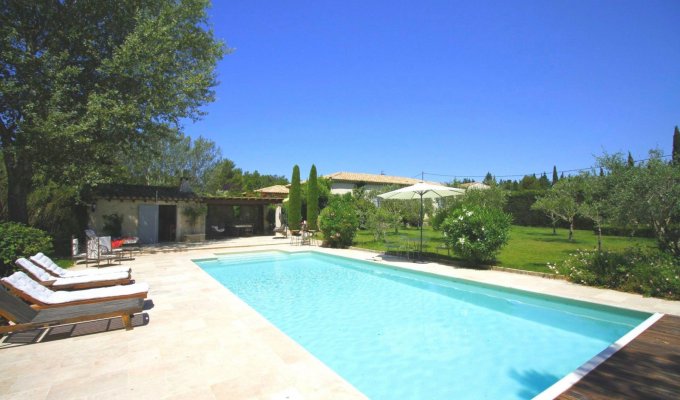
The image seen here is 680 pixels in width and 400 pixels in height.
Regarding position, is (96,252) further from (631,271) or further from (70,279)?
(631,271)

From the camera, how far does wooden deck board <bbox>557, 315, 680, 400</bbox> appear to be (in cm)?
347

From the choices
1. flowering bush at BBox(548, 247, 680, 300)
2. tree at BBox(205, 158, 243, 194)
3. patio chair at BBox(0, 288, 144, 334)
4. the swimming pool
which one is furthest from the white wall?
flowering bush at BBox(548, 247, 680, 300)

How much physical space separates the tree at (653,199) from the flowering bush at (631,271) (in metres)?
0.60

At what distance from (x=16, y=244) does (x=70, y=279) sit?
263 cm

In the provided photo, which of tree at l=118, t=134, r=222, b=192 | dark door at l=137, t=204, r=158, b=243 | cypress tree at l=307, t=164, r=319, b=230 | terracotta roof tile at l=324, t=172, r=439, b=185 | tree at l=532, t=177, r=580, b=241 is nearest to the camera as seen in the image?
dark door at l=137, t=204, r=158, b=243

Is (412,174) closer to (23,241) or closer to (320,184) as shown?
(320,184)

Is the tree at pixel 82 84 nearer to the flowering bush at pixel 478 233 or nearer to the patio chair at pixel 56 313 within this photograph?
the patio chair at pixel 56 313

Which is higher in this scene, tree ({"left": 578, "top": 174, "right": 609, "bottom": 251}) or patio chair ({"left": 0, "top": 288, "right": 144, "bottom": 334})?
tree ({"left": 578, "top": 174, "right": 609, "bottom": 251})

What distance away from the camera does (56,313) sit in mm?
5133

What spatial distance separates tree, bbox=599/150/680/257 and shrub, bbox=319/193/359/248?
33.7 ft

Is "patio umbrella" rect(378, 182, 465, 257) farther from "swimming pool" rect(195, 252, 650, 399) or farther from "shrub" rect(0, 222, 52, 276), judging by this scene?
"shrub" rect(0, 222, 52, 276)

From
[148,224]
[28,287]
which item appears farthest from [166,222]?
[28,287]

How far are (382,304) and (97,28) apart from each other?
16.6 meters

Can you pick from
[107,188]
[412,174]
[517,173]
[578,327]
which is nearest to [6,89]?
[107,188]
